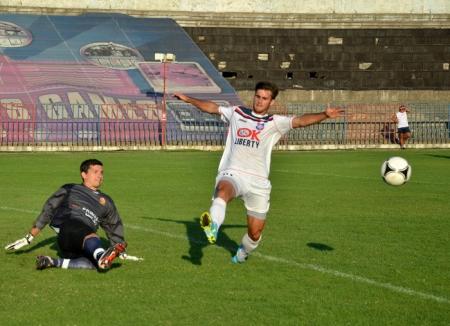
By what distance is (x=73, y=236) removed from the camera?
33.0ft

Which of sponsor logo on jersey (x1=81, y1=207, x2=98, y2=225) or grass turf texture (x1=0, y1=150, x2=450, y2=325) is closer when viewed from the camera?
grass turf texture (x1=0, y1=150, x2=450, y2=325)

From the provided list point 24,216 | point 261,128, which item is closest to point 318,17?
point 24,216

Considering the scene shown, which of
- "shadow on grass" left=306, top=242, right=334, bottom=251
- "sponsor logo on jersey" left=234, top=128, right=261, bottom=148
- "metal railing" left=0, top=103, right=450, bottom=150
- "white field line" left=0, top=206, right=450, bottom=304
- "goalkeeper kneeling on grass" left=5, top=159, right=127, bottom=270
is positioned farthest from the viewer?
"metal railing" left=0, top=103, right=450, bottom=150

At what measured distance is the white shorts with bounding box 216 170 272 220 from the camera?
1024 centimetres

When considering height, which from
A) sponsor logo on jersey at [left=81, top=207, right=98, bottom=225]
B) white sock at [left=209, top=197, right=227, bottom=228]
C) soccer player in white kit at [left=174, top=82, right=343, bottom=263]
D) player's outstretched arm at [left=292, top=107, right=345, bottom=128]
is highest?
player's outstretched arm at [left=292, top=107, right=345, bottom=128]

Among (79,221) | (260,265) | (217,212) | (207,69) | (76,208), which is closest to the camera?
(217,212)

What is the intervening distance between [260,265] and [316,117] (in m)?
1.85

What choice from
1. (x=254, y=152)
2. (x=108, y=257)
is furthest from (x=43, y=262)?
(x=254, y=152)

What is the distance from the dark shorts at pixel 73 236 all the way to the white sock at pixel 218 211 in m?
1.46

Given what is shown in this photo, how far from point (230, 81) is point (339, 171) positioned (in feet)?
73.8

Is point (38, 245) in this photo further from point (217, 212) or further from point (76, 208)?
point (217, 212)

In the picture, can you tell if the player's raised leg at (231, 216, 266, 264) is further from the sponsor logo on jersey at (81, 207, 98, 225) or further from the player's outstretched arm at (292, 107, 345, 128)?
the sponsor logo on jersey at (81, 207, 98, 225)

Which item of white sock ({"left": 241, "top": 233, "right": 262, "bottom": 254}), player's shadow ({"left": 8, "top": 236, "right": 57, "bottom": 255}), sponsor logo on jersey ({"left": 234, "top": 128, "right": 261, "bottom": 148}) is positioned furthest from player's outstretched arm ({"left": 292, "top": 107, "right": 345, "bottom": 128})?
player's shadow ({"left": 8, "top": 236, "right": 57, "bottom": 255})

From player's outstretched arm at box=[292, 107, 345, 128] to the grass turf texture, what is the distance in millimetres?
1631
